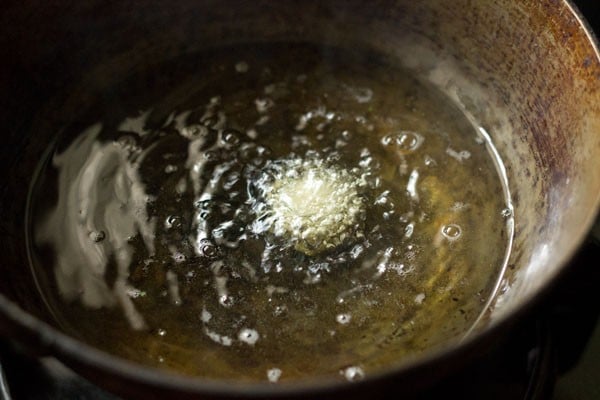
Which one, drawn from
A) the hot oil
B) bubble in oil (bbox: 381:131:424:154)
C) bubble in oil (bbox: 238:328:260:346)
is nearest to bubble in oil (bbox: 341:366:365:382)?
the hot oil

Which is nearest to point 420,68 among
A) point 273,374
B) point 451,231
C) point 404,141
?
point 404,141

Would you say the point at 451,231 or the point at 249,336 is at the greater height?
the point at 451,231

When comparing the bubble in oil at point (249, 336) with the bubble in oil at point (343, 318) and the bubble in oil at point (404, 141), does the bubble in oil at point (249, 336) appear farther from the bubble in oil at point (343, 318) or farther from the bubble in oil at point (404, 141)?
the bubble in oil at point (404, 141)

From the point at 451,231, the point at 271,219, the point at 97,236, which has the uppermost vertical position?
the point at 451,231

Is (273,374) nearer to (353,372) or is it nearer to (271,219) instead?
(353,372)

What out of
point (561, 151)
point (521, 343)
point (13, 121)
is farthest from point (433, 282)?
point (13, 121)

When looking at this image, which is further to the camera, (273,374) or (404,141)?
(404,141)

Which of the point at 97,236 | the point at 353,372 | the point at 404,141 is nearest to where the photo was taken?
the point at 353,372
